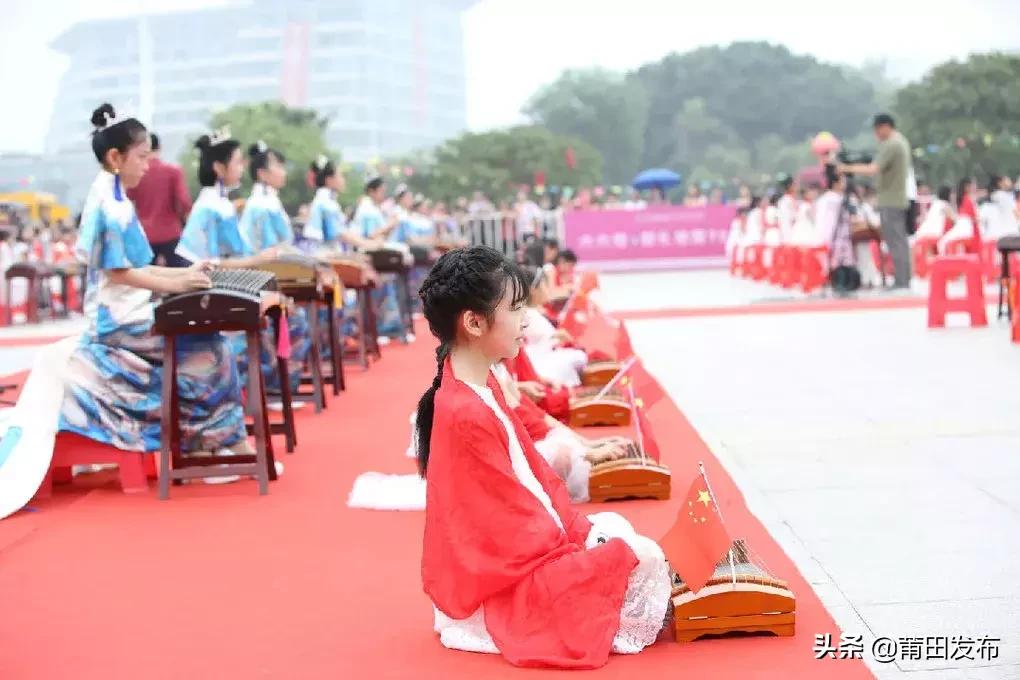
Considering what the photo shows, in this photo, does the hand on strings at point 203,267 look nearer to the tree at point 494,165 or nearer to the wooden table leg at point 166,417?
the wooden table leg at point 166,417

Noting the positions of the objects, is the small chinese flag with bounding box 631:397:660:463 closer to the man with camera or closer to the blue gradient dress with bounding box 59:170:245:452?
the blue gradient dress with bounding box 59:170:245:452

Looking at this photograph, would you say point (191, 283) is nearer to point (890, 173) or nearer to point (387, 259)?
point (387, 259)

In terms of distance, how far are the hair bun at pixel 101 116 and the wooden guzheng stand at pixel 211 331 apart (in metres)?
0.71

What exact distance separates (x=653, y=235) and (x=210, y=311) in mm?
17597

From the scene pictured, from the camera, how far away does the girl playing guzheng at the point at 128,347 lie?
4938mm

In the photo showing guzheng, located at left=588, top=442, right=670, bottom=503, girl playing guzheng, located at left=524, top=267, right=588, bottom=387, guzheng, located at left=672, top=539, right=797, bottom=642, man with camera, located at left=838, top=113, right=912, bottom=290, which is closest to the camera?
guzheng, located at left=672, top=539, right=797, bottom=642

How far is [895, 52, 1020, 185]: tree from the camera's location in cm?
3341

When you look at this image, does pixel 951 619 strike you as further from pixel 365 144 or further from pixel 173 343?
pixel 365 144

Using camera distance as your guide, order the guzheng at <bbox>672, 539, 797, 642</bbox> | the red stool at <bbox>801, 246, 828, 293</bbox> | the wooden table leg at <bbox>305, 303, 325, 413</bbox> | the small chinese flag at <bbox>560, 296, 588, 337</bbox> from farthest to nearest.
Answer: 1. the red stool at <bbox>801, 246, 828, 293</bbox>
2. the small chinese flag at <bbox>560, 296, 588, 337</bbox>
3. the wooden table leg at <bbox>305, 303, 325, 413</bbox>
4. the guzheng at <bbox>672, 539, 797, 642</bbox>

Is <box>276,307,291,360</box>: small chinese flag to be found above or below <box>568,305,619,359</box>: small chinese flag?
above

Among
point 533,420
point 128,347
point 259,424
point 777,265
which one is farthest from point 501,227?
point 533,420

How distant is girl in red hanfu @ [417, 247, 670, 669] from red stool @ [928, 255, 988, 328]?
7.49m

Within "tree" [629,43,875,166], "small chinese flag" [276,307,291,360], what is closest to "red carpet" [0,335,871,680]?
"small chinese flag" [276,307,291,360]

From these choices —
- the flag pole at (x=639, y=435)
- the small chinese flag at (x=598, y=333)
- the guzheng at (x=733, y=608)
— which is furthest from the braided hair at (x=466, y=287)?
the small chinese flag at (x=598, y=333)
